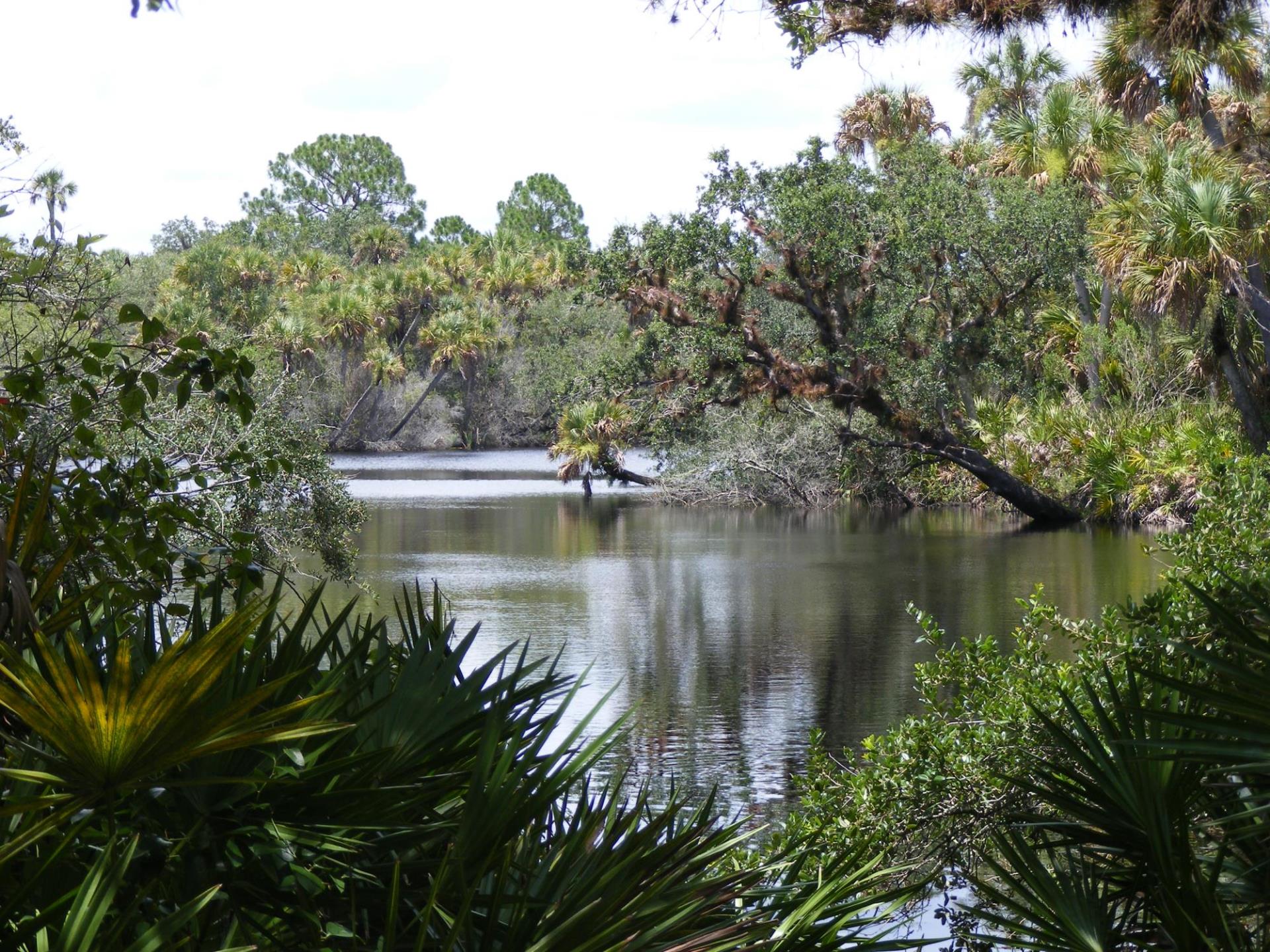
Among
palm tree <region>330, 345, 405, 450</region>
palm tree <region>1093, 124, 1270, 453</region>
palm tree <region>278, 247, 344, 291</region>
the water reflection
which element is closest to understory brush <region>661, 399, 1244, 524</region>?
the water reflection

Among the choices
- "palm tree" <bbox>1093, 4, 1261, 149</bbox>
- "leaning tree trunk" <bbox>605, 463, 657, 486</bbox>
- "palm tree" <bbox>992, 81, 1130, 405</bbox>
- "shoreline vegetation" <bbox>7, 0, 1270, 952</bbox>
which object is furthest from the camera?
"leaning tree trunk" <bbox>605, 463, 657, 486</bbox>

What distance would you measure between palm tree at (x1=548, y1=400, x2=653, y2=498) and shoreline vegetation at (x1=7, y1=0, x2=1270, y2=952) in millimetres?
230

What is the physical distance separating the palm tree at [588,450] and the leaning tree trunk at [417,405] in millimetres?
20707

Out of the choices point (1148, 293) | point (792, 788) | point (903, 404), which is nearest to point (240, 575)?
point (792, 788)

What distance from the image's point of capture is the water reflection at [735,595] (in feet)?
39.9

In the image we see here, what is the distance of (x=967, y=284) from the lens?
90.7 ft

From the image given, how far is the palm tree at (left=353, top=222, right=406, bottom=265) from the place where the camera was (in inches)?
2549

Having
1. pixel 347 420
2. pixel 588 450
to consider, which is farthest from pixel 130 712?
pixel 347 420

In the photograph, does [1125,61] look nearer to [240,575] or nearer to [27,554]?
[240,575]

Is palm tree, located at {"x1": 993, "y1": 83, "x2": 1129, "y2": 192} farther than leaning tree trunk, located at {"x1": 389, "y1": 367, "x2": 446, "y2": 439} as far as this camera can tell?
No

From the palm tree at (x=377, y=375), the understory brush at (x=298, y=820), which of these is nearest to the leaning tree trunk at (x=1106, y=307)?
the understory brush at (x=298, y=820)

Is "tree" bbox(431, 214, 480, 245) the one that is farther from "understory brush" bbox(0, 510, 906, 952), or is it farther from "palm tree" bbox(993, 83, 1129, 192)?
"understory brush" bbox(0, 510, 906, 952)

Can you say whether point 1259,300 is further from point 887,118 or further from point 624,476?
point 624,476

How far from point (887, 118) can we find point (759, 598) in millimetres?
21935
